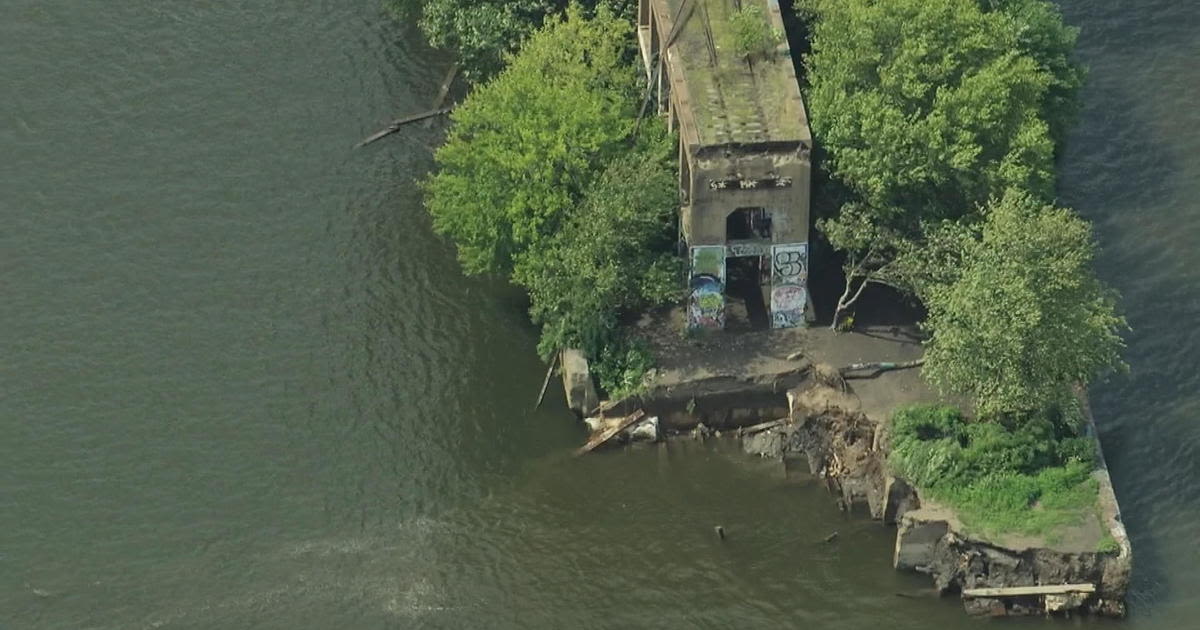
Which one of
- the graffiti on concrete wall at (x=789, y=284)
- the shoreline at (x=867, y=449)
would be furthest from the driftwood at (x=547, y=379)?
the graffiti on concrete wall at (x=789, y=284)

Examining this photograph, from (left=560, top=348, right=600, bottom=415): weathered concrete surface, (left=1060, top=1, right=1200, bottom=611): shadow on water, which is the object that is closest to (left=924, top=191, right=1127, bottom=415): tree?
(left=1060, top=1, right=1200, bottom=611): shadow on water

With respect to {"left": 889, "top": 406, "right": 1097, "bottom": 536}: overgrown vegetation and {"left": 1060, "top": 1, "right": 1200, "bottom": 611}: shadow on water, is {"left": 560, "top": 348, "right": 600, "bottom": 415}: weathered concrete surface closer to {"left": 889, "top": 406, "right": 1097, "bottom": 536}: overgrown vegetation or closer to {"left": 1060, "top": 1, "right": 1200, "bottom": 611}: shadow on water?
{"left": 889, "top": 406, "right": 1097, "bottom": 536}: overgrown vegetation

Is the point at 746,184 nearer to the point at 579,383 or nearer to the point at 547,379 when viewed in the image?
the point at 579,383

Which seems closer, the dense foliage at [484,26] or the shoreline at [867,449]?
the shoreline at [867,449]

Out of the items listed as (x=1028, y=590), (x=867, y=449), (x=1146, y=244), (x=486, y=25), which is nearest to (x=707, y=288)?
(x=867, y=449)

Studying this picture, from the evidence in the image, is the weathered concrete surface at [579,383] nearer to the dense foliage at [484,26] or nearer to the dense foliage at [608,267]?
the dense foliage at [608,267]

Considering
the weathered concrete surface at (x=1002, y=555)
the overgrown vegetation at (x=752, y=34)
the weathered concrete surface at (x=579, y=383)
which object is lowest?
the weathered concrete surface at (x=1002, y=555)
